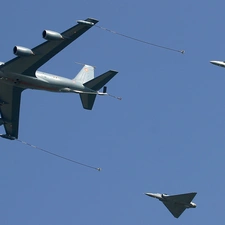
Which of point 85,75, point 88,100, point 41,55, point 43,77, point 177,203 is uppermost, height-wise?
point 41,55

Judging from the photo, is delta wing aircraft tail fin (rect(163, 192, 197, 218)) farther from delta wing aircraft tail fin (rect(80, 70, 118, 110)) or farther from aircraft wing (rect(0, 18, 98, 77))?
aircraft wing (rect(0, 18, 98, 77))

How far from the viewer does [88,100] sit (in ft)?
368

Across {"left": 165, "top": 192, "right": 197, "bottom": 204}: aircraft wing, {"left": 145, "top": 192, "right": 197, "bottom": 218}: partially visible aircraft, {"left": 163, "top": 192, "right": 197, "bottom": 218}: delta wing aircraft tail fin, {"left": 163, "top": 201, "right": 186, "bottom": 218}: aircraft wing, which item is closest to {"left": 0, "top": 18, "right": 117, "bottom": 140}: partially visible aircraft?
{"left": 145, "top": 192, "right": 197, "bottom": 218}: partially visible aircraft

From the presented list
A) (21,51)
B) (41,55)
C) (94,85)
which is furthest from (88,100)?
(21,51)

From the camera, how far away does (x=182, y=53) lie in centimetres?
8869

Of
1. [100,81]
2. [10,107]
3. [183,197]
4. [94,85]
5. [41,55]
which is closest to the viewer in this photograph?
[41,55]

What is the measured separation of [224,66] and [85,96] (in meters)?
20.5

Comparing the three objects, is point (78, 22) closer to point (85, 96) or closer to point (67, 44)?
point (67, 44)

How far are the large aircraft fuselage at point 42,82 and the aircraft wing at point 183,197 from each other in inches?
774

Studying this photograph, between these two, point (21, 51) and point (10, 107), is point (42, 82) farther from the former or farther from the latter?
point (10, 107)

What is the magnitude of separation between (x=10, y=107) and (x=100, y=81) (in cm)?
1553

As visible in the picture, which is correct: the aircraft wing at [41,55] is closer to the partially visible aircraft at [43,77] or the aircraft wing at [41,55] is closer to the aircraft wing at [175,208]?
the partially visible aircraft at [43,77]

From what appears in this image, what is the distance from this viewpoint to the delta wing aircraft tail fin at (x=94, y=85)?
10791cm

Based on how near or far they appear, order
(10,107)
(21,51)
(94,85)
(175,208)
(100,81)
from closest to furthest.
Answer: (21,51)
(100,81)
(175,208)
(94,85)
(10,107)
